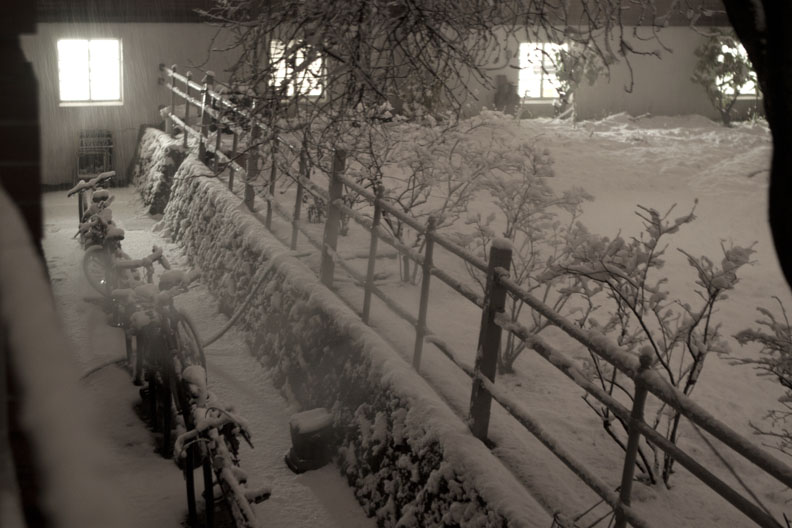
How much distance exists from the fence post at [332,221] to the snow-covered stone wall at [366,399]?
0.13m

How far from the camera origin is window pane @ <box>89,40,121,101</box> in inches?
640

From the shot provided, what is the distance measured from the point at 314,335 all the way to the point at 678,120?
16.2 metres

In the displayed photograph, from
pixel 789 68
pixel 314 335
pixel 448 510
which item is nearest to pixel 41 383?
pixel 789 68

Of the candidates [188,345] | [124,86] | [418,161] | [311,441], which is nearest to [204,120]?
[418,161]

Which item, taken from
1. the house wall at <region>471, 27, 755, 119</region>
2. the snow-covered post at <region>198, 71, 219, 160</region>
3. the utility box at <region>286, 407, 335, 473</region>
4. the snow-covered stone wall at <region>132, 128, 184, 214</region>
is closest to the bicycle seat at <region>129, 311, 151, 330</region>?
the utility box at <region>286, 407, 335, 473</region>

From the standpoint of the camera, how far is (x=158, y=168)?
13.5 m

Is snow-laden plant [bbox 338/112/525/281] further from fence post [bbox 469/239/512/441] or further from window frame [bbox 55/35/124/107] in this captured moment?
window frame [bbox 55/35/124/107]

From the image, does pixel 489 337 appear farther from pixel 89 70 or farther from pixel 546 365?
pixel 89 70

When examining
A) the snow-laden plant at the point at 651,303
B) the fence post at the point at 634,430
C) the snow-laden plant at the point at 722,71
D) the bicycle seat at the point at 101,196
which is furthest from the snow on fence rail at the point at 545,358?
the snow-laden plant at the point at 722,71

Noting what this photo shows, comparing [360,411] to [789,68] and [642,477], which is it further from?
[789,68]

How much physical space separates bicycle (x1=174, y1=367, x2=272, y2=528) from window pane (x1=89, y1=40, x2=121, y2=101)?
12486 mm

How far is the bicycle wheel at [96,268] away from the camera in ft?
28.9

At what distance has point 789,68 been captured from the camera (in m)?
3.40

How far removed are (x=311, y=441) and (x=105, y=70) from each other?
12236mm
